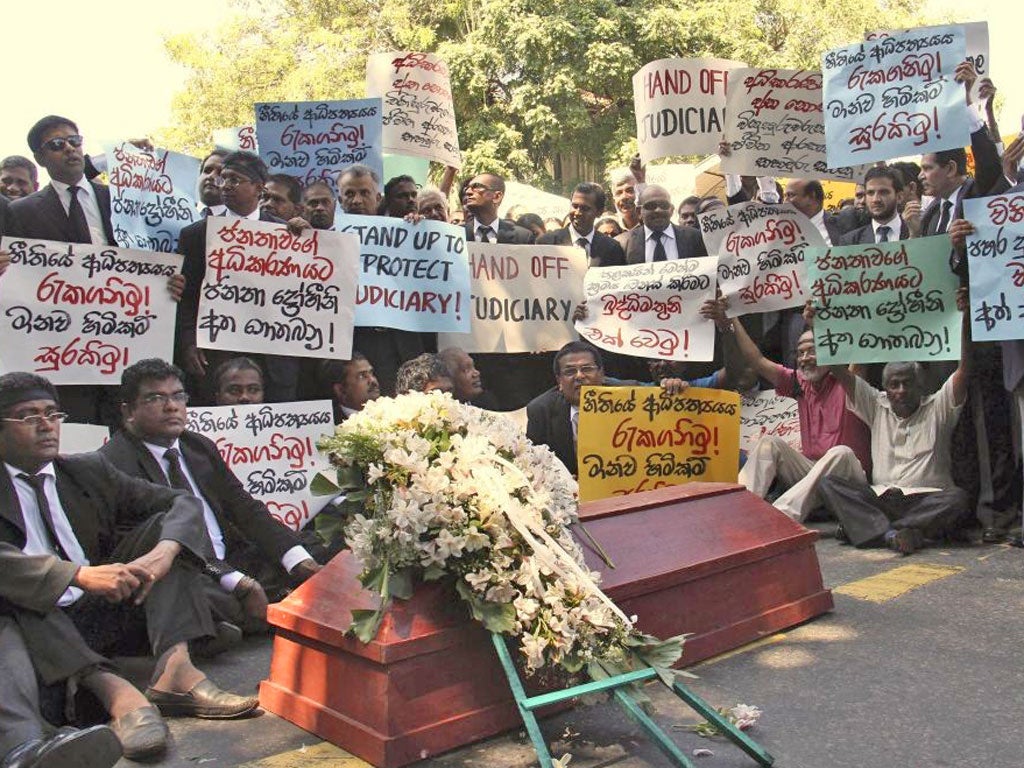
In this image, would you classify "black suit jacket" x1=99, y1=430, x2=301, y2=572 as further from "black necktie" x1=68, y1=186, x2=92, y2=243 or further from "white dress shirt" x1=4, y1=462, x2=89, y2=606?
"black necktie" x1=68, y1=186, x2=92, y2=243

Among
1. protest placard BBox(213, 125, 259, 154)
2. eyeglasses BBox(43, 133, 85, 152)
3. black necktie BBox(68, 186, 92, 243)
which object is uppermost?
protest placard BBox(213, 125, 259, 154)

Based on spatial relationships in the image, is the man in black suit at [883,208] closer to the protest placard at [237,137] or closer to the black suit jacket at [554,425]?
the black suit jacket at [554,425]

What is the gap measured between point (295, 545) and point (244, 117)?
1199 inches

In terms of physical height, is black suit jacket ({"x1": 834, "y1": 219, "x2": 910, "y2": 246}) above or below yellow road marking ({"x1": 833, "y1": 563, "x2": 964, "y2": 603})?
above

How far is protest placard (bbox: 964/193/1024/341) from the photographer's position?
6430 mm

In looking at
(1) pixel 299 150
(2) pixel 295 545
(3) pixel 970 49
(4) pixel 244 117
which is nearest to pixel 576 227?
(1) pixel 299 150

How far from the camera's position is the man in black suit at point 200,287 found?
6.80 m

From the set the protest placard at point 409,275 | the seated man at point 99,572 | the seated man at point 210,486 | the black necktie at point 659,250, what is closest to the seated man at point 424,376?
the seated man at point 210,486

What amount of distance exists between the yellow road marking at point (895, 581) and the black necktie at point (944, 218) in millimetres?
2374

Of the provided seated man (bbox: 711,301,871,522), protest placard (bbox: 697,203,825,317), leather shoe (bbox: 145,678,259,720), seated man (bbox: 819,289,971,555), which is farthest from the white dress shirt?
protest placard (bbox: 697,203,825,317)

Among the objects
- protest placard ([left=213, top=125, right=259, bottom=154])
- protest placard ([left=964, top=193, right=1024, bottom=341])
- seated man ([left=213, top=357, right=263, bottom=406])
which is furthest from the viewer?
protest placard ([left=213, top=125, right=259, bottom=154])

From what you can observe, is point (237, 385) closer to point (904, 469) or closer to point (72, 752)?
point (72, 752)

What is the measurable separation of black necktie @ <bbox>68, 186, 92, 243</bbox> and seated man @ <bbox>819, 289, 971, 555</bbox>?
16.3 feet

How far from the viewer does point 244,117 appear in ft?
109
